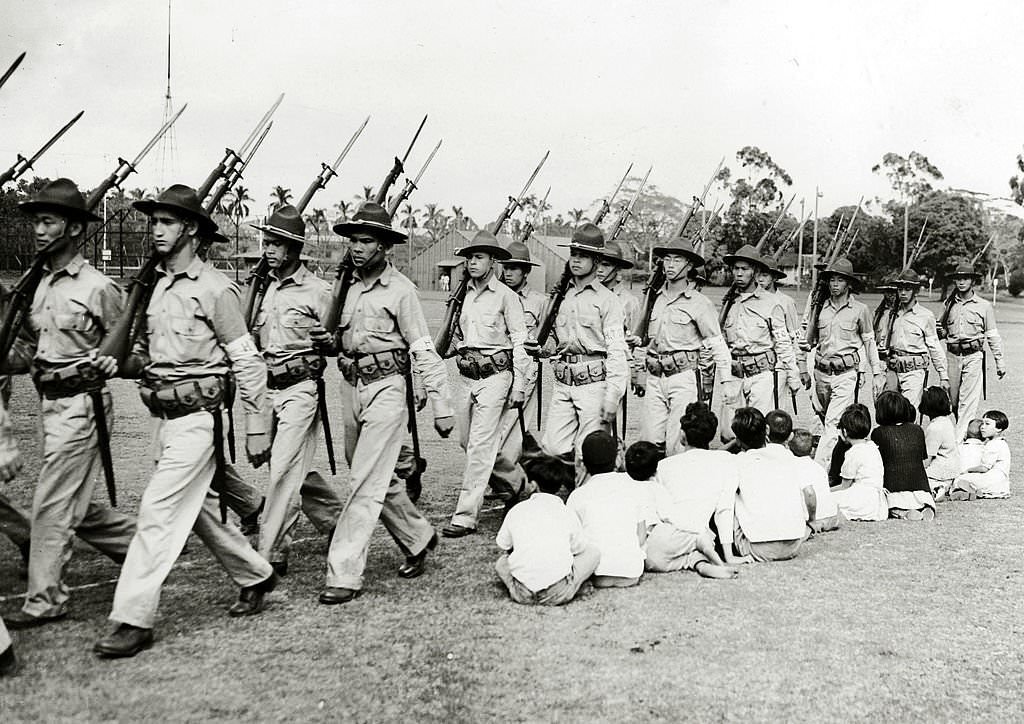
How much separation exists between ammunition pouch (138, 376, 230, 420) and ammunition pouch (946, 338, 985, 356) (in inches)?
391

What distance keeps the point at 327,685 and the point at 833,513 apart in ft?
15.1

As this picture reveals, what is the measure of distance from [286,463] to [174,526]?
1271 millimetres

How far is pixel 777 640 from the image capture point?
5.10 meters

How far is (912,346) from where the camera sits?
11391 millimetres

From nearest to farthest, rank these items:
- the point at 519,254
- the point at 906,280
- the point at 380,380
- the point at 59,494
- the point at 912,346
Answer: the point at 59,494, the point at 380,380, the point at 519,254, the point at 912,346, the point at 906,280

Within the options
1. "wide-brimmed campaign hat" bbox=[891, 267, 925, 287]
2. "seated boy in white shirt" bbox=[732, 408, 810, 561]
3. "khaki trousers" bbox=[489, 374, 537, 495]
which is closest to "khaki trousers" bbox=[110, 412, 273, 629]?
"khaki trousers" bbox=[489, 374, 537, 495]

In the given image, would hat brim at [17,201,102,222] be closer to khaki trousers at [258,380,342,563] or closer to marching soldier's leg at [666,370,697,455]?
khaki trousers at [258,380,342,563]

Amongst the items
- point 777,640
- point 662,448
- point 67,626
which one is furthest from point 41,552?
point 662,448

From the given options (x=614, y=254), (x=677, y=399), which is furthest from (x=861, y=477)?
(x=614, y=254)

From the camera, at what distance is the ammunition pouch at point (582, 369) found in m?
8.04

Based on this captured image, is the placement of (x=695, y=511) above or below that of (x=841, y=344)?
below

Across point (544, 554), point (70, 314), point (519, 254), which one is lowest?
point (544, 554)

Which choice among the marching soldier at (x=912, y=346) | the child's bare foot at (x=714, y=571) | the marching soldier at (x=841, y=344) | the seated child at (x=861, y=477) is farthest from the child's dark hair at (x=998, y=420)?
the child's bare foot at (x=714, y=571)

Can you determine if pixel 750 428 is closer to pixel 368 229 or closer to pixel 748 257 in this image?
pixel 368 229
